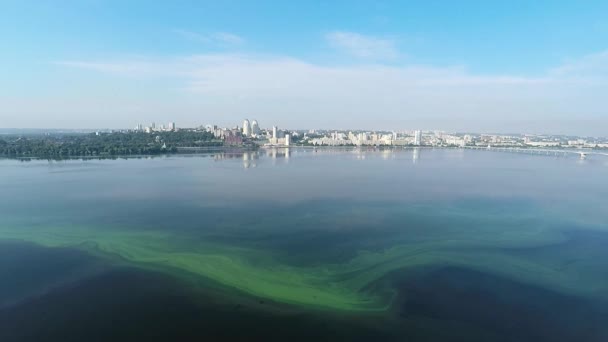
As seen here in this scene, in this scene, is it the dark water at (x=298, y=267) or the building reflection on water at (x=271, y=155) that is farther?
the building reflection on water at (x=271, y=155)

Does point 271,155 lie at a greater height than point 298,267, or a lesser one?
greater

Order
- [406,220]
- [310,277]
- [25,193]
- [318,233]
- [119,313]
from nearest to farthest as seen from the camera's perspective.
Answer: [119,313]
[310,277]
[318,233]
[406,220]
[25,193]

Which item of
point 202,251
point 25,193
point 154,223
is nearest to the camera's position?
point 202,251

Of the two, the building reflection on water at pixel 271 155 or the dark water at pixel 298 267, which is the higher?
the building reflection on water at pixel 271 155

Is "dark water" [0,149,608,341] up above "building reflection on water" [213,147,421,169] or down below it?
below

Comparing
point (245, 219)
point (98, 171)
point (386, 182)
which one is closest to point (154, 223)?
point (245, 219)

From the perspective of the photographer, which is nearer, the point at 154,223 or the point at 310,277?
the point at 310,277

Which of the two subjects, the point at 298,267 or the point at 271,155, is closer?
the point at 298,267

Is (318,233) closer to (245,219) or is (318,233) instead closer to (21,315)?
(245,219)
